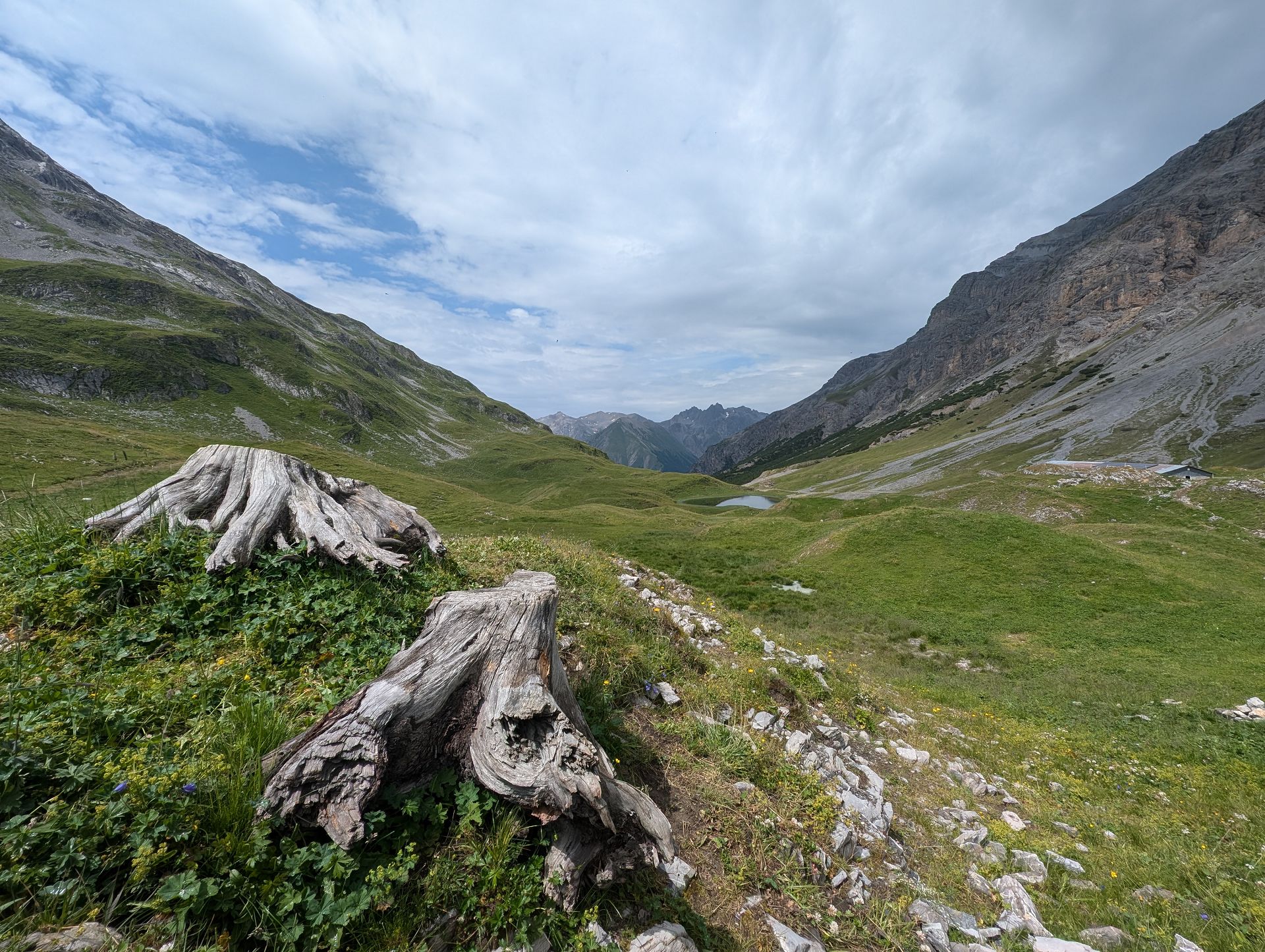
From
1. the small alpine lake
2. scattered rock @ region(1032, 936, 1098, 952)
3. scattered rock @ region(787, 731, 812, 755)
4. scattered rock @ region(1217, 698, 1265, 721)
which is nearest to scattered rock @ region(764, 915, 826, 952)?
scattered rock @ region(1032, 936, 1098, 952)

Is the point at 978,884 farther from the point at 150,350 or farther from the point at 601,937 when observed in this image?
the point at 150,350

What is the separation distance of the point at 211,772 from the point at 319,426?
14781 centimetres

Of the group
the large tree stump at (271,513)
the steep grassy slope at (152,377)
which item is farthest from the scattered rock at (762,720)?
the steep grassy slope at (152,377)

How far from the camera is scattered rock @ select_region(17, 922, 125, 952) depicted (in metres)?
2.50

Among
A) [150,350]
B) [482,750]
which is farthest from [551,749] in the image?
[150,350]

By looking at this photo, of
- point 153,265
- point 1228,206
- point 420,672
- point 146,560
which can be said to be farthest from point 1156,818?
point 1228,206

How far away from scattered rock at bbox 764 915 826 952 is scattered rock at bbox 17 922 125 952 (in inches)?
196

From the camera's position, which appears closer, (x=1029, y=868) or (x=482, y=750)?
(x=482, y=750)

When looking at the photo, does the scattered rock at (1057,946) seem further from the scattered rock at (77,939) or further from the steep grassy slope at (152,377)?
the steep grassy slope at (152,377)

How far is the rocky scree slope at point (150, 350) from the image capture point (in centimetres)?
9606

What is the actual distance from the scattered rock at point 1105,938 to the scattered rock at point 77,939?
8.75 m

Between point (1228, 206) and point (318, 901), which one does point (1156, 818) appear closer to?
point (318, 901)

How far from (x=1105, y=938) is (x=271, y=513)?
12195 millimetres

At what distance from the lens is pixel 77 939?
2.56 metres
